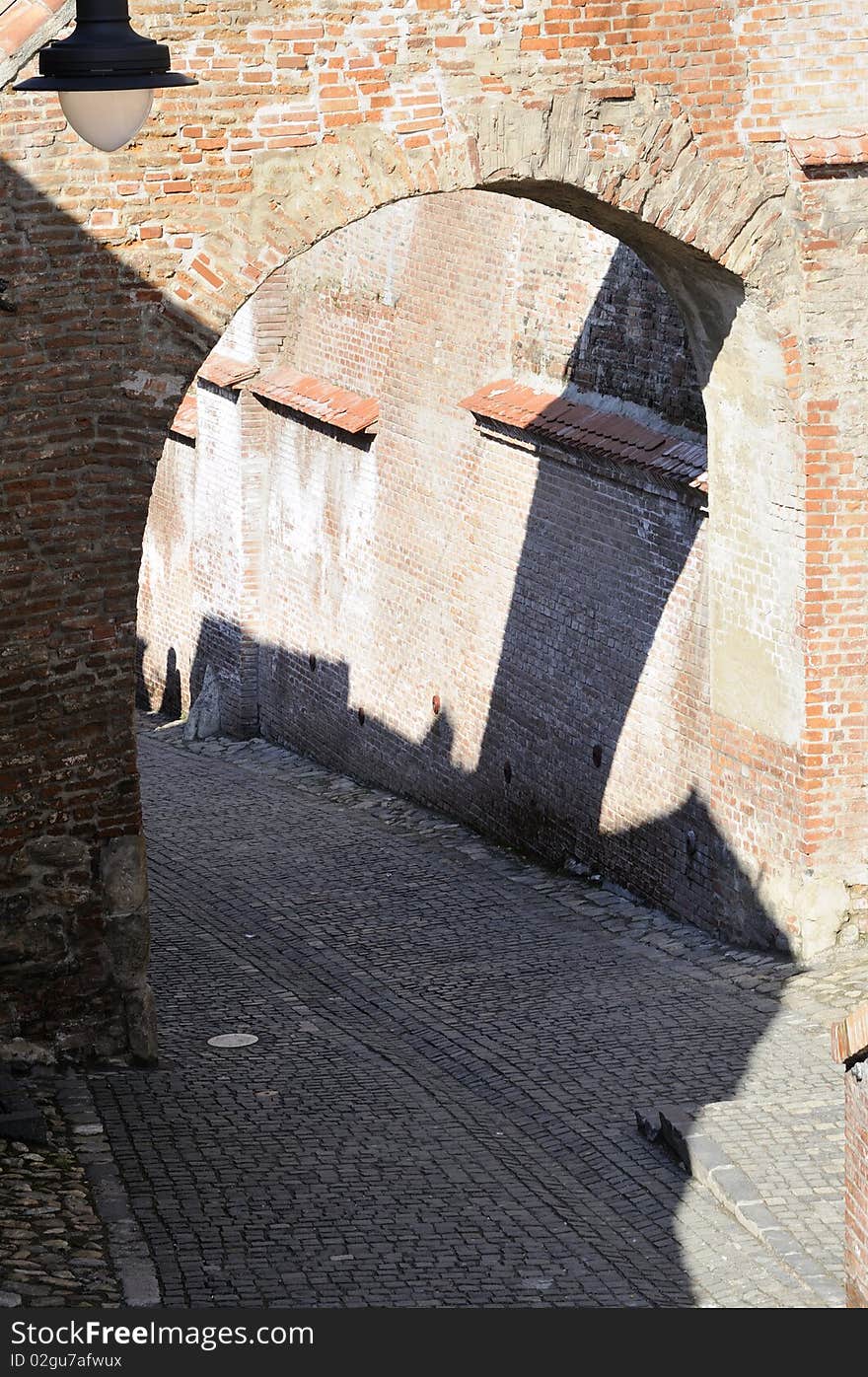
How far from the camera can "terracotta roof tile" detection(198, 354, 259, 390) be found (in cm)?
1841

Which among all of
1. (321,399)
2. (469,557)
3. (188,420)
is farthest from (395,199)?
(188,420)

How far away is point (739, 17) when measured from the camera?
1034 centimetres

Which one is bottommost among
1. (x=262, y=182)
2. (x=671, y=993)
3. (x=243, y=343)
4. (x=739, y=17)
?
(x=671, y=993)

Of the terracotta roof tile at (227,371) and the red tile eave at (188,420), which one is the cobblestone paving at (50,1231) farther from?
the red tile eave at (188,420)

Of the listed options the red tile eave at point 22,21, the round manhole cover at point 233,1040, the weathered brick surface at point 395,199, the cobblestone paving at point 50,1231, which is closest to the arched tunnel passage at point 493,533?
the weathered brick surface at point 395,199

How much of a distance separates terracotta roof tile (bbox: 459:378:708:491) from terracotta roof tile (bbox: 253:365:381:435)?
1913 millimetres

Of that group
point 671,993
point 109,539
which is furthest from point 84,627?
point 671,993

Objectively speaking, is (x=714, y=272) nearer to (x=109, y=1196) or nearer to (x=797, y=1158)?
(x=797, y=1158)

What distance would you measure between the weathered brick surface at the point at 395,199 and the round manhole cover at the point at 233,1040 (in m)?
0.72

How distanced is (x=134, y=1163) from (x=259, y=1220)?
743mm

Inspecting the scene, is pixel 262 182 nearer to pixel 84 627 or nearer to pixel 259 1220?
pixel 84 627

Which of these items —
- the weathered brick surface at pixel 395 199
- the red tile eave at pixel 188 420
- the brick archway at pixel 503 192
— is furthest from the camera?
the red tile eave at pixel 188 420

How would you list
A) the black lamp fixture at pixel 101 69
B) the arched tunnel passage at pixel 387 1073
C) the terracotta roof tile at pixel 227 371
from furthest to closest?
the terracotta roof tile at pixel 227 371, the arched tunnel passage at pixel 387 1073, the black lamp fixture at pixel 101 69

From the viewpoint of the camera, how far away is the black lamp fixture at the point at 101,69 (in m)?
6.88
